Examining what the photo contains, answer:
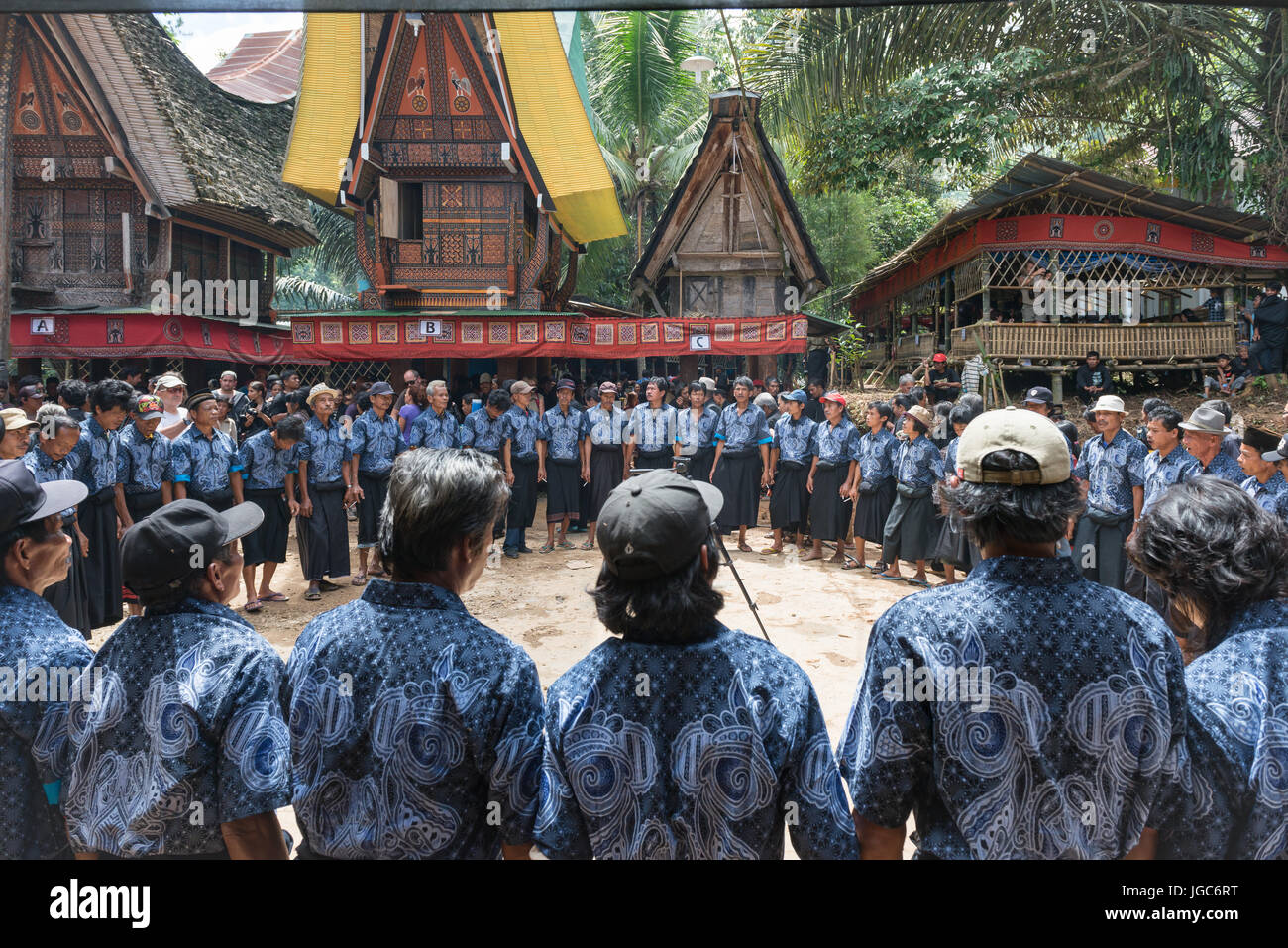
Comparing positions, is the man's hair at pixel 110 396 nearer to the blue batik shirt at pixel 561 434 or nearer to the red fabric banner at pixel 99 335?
the blue batik shirt at pixel 561 434

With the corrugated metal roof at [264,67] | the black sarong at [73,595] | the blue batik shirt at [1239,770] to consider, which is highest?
the corrugated metal roof at [264,67]

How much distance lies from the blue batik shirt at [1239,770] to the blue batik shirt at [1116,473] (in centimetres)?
464

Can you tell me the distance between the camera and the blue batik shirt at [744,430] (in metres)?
9.71

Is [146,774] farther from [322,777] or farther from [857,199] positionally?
[857,199]

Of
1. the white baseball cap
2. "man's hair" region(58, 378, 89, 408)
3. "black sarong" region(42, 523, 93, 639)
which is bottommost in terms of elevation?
"black sarong" region(42, 523, 93, 639)

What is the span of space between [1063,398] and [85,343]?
54.0 ft

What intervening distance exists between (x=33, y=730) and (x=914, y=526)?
7.26 meters

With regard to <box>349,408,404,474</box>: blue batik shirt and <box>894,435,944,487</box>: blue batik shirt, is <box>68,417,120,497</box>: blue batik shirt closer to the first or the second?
<box>349,408,404,474</box>: blue batik shirt

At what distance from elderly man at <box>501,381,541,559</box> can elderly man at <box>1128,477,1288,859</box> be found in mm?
7719

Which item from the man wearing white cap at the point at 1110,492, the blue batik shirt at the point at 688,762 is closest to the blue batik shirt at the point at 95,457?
the blue batik shirt at the point at 688,762

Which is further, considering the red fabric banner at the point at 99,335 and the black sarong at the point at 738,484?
the red fabric banner at the point at 99,335

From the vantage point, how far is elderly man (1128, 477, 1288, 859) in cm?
182

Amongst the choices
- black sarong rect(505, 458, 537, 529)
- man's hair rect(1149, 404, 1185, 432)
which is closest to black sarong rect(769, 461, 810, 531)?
black sarong rect(505, 458, 537, 529)

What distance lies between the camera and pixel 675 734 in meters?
1.68
